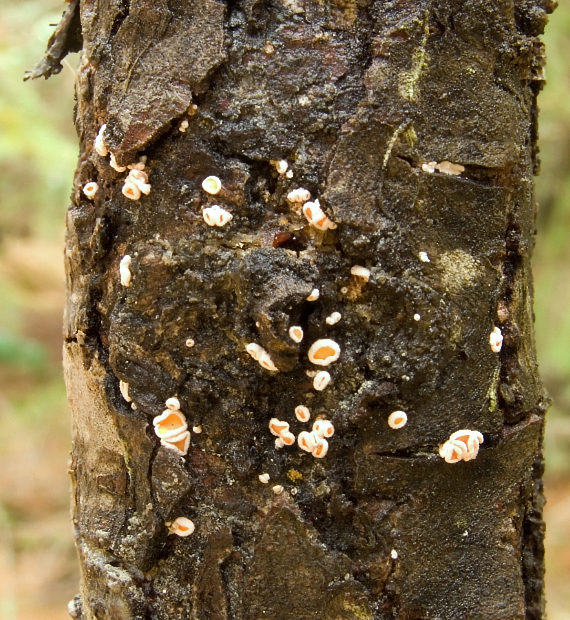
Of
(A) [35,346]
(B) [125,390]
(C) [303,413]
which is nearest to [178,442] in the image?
(B) [125,390]

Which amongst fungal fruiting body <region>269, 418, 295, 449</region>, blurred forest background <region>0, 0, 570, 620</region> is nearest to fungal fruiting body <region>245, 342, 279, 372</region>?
fungal fruiting body <region>269, 418, 295, 449</region>

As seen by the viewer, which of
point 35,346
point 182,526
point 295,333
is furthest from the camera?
point 35,346

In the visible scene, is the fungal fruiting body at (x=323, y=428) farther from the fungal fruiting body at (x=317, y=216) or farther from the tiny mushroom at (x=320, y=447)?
the fungal fruiting body at (x=317, y=216)

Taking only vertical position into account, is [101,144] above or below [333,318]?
above

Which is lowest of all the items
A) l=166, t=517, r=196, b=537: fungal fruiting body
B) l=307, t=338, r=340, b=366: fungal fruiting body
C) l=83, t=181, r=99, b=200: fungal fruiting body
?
l=166, t=517, r=196, b=537: fungal fruiting body

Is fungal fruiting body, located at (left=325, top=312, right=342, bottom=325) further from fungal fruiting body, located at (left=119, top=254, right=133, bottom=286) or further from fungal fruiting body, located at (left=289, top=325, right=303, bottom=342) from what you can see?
fungal fruiting body, located at (left=119, top=254, right=133, bottom=286)

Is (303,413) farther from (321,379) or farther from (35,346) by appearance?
(35,346)
